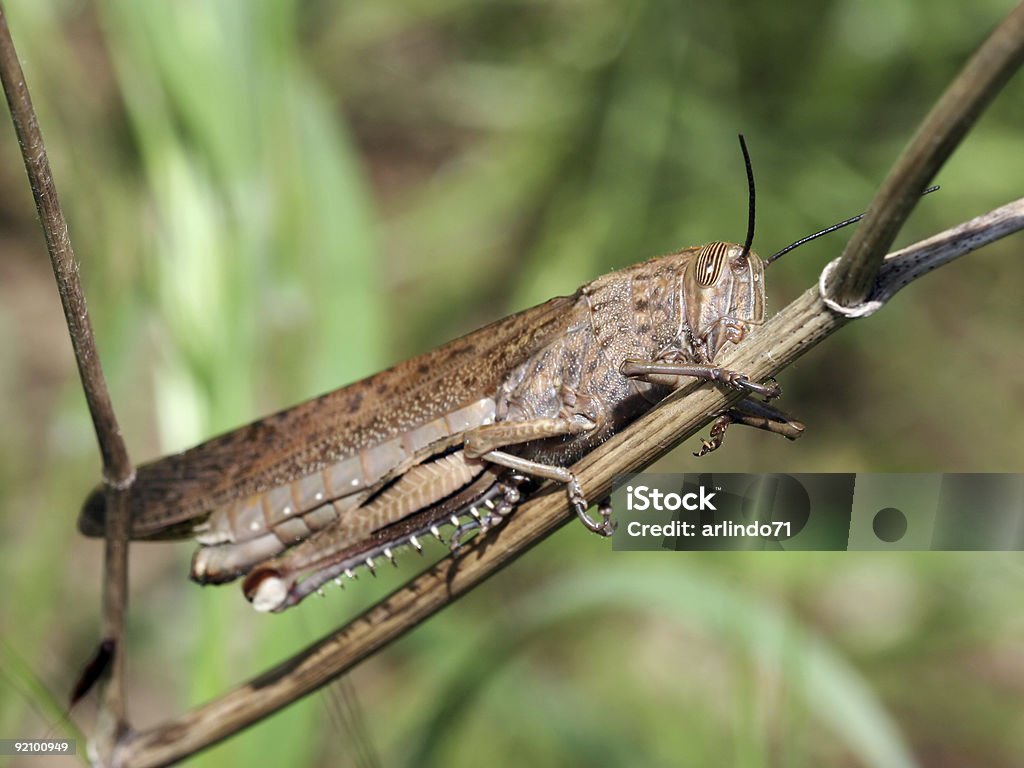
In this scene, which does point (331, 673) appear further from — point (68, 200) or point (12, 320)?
point (12, 320)

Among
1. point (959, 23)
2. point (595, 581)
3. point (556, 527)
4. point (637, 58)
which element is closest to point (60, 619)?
point (595, 581)

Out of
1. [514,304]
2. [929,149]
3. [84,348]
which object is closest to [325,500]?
[84,348]

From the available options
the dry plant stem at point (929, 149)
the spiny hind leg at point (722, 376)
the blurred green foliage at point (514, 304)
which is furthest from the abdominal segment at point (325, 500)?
the dry plant stem at point (929, 149)

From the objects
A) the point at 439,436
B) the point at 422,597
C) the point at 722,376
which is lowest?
the point at 422,597

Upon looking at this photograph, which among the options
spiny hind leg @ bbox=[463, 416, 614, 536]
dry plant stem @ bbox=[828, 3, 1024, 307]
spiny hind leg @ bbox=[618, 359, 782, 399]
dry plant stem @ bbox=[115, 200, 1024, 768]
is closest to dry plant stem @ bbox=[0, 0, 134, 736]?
dry plant stem @ bbox=[115, 200, 1024, 768]

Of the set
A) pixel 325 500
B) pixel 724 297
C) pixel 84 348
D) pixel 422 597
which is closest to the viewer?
pixel 84 348

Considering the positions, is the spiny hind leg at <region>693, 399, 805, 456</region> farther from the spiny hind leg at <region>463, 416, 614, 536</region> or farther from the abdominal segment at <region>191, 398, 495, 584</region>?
the abdominal segment at <region>191, 398, 495, 584</region>

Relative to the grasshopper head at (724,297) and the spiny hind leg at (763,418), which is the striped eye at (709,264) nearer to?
the grasshopper head at (724,297)

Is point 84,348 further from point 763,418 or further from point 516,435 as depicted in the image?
point 763,418
